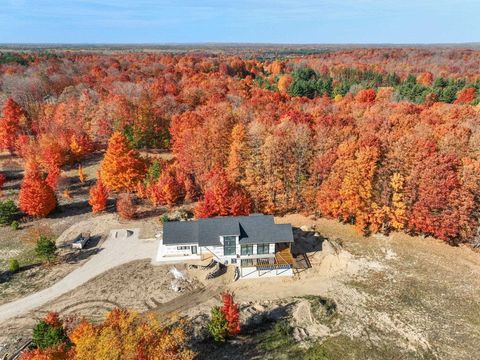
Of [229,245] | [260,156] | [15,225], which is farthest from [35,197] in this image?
[260,156]

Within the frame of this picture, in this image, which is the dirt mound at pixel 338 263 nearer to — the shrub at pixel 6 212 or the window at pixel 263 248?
the window at pixel 263 248

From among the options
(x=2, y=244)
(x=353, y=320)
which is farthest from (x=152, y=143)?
(x=353, y=320)

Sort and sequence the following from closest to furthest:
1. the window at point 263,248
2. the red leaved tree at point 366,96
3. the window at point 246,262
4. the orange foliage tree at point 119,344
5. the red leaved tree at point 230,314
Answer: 1. the orange foliage tree at point 119,344
2. the red leaved tree at point 230,314
3. the window at point 246,262
4. the window at point 263,248
5. the red leaved tree at point 366,96

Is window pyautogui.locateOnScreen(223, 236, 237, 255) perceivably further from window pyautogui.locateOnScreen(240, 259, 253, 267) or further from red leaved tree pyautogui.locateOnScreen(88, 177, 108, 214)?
red leaved tree pyautogui.locateOnScreen(88, 177, 108, 214)

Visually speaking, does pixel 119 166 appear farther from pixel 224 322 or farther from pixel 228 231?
pixel 224 322

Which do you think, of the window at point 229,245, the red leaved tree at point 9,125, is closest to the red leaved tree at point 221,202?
the window at point 229,245

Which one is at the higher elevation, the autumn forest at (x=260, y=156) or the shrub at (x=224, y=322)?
the autumn forest at (x=260, y=156)

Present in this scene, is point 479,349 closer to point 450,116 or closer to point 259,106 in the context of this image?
point 450,116
